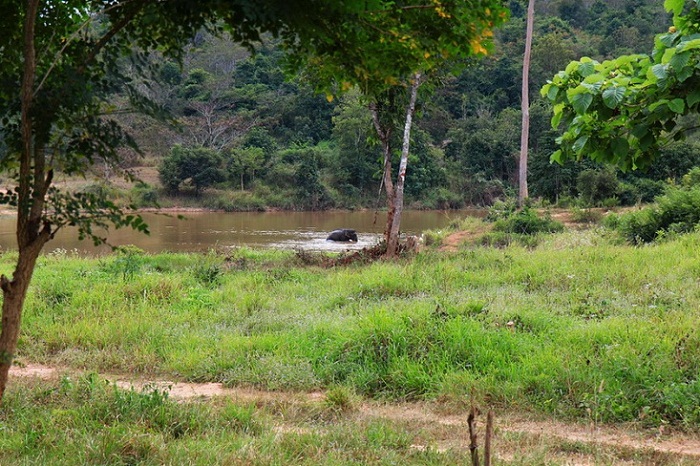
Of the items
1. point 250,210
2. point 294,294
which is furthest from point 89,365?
point 250,210

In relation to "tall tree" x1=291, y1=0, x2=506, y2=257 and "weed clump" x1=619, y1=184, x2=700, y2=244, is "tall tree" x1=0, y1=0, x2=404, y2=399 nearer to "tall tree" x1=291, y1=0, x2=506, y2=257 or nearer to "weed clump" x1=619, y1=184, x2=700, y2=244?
"tall tree" x1=291, y1=0, x2=506, y2=257

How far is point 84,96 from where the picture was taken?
Result: 2480 mm

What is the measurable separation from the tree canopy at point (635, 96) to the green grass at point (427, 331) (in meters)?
2.10

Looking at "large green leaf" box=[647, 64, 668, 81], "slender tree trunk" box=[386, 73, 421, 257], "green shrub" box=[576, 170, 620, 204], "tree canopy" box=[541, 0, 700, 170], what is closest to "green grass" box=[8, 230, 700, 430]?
"tree canopy" box=[541, 0, 700, 170]

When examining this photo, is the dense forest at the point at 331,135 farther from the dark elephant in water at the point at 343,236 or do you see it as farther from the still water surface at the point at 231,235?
the dark elephant in water at the point at 343,236

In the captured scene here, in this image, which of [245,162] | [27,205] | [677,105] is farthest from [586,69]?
[245,162]

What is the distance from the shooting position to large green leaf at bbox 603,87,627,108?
2.76 m

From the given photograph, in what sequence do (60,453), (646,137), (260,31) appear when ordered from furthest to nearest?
(60,453), (646,137), (260,31)

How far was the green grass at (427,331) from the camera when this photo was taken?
4852mm

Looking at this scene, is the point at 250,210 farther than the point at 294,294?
Yes

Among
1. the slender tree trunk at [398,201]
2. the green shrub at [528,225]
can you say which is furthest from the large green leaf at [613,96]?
the green shrub at [528,225]

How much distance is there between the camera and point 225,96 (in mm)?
47375

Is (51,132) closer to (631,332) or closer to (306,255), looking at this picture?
A: (631,332)

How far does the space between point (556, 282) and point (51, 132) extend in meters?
7.01
